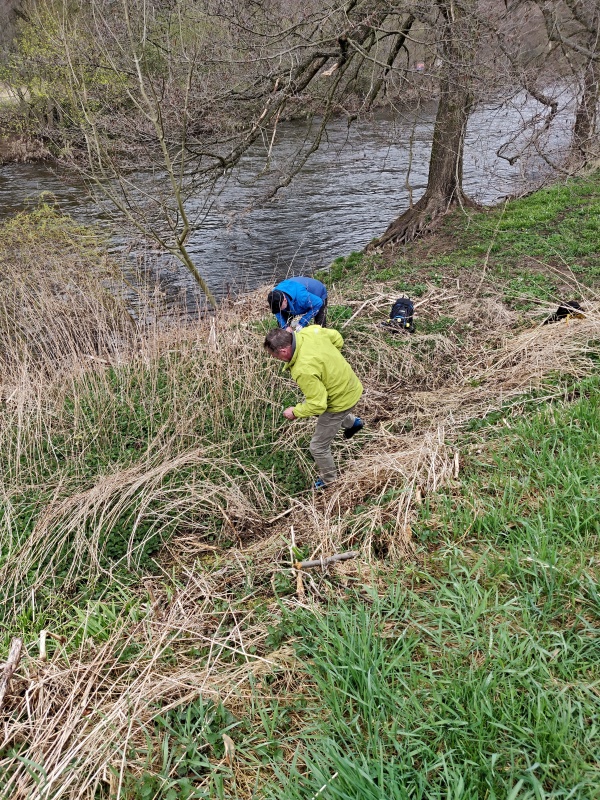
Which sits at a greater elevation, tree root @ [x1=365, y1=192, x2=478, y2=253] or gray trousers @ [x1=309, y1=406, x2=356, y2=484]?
tree root @ [x1=365, y1=192, x2=478, y2=253]

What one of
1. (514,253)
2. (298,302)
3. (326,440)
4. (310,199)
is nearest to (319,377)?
(326,440)

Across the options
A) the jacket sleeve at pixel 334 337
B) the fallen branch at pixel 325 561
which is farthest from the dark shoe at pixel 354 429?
the fallen branch at pixel 325 561

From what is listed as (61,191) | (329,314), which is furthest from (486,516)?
(61,191)

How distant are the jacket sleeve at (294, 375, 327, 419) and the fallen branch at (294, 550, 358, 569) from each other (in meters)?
1.14

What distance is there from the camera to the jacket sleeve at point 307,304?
515cm

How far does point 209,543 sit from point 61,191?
15259mm

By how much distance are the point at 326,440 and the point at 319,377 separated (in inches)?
26.0

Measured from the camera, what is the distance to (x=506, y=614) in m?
2.33

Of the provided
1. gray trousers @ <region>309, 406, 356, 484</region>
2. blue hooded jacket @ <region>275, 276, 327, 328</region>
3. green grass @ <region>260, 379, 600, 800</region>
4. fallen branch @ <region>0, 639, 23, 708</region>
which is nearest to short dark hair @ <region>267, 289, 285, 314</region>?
blue hooded jacket @ <region>275, 276, 327, 328</region>

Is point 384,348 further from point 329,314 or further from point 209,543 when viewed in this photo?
point 209,543

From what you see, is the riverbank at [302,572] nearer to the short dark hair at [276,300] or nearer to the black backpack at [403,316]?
the black backpack at [403,316]

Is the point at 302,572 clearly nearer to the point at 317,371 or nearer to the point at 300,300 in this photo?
the point at 317,371

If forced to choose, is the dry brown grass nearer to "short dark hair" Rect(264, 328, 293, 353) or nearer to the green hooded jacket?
the green hooded jacket

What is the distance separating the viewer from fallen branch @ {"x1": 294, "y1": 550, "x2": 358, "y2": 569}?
9.88ft
